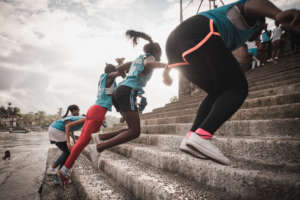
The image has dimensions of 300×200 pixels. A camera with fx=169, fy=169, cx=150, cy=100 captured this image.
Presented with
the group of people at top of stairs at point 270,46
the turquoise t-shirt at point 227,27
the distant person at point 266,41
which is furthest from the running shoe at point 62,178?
the distant person at point 266,41

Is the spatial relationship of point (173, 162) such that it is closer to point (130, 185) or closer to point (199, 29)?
point (130, 185)

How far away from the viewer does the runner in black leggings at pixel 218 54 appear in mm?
1128

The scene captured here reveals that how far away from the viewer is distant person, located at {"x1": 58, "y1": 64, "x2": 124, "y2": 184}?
6.93 feet

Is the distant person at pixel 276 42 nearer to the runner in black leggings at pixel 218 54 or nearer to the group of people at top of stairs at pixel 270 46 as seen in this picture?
the group of people at top of stairs at pixel 270 46

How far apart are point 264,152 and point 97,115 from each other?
6.50ft

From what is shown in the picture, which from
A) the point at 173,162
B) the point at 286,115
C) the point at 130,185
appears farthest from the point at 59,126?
the point at 286,115

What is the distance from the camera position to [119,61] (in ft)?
10.9

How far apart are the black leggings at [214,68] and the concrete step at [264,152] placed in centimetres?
35

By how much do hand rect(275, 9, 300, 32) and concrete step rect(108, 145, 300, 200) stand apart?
0.78 m

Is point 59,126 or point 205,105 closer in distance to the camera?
point 205,105

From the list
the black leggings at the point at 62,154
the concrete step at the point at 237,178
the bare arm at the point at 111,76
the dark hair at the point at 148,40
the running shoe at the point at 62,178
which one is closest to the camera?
the concrete step at the point at 237,178

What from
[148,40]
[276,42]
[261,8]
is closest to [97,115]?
[148,40]

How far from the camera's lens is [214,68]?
114 centimetres

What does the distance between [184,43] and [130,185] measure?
49.5 inches
